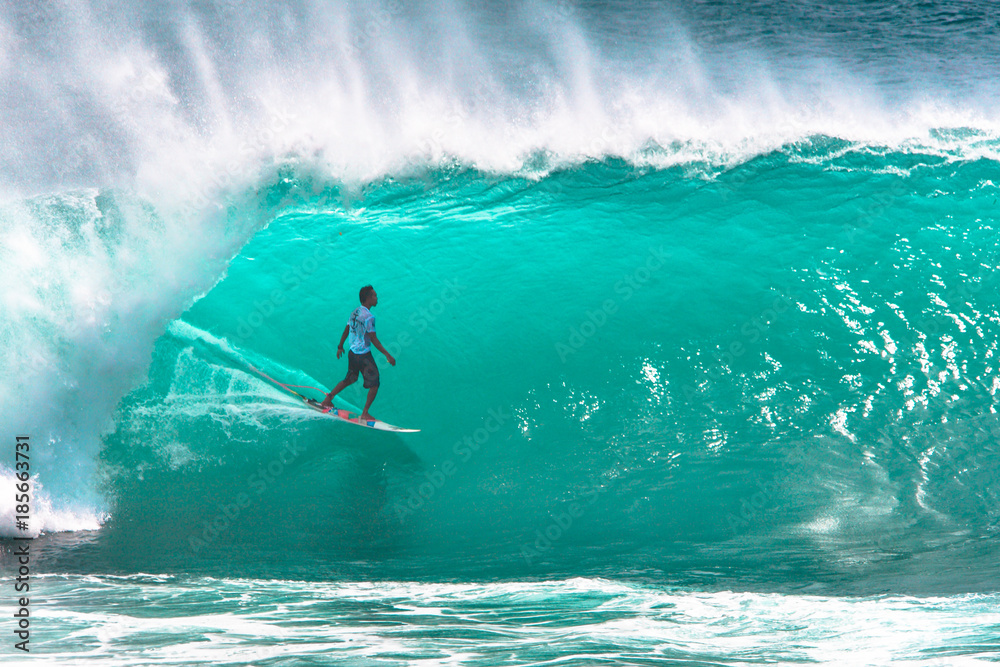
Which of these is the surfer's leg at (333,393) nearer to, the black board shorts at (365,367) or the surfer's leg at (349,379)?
the surfer's leg at (349,379)

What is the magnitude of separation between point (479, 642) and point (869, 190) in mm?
7824

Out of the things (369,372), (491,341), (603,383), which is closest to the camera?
(369,372)

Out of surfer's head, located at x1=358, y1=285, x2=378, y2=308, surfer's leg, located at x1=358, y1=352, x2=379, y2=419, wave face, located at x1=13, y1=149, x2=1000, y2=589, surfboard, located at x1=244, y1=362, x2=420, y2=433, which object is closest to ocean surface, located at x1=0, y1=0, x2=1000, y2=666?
wave face, located at x1=13, y1=149, x2=1000, y2=589

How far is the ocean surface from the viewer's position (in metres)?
4.95

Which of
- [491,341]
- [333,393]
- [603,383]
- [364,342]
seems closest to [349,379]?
[333,393]

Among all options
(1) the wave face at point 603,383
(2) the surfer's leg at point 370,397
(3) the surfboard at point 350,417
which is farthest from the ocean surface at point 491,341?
(2) the surfer's leg at point 370,397

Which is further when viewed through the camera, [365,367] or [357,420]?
[357,420]

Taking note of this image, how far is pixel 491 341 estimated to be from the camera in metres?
→ 7.91

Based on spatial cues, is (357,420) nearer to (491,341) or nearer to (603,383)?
(491,341)

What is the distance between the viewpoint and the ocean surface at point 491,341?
4.95 metres

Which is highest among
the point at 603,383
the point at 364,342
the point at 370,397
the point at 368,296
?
the point at 368,296

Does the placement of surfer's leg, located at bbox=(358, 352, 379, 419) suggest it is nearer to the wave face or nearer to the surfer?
the surfer

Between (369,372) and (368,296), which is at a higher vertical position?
(368,296)

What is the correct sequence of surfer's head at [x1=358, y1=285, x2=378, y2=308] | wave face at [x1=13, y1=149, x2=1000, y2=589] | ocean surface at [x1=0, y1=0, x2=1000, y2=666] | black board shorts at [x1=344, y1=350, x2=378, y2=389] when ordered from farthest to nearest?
black board shorts at [x1=344, y1=350, x2=378, y2=389]
surfer's head at [x1=358, y1=285, x2=378, y2=308]
wave face at [x1=13, y1=149, x2=1000, y2=589]
ocean surface at [x1=0, y1=0, x2=1000, y2=666]
